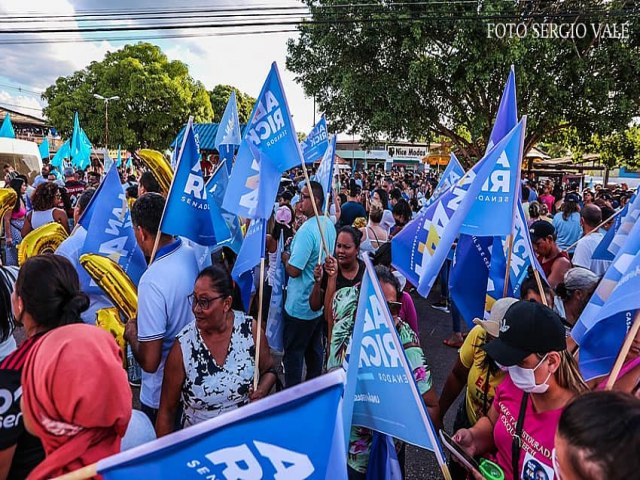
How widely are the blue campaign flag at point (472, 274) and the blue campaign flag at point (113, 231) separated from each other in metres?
2.49

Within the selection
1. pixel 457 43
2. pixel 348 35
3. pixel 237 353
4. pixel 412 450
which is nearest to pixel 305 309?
pixel 412 450

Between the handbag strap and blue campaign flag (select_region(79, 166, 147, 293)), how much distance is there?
2.91 metres

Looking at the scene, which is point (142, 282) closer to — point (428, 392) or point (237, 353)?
point (237, 353)

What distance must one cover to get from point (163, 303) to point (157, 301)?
0.04 meters

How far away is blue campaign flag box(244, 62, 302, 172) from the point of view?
3.76 m

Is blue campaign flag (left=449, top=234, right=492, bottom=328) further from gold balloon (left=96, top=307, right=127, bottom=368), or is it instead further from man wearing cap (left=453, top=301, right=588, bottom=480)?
gold balloon (left=96, top=307, right=127, bottom=368)

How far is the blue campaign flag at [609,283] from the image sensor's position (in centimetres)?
236

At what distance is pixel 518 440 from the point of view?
191cm

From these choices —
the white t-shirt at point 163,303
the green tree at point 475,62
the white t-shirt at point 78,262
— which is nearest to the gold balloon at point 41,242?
the white t-shirt at point 78,262

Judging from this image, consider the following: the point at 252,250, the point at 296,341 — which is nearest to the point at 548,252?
the point at 296,341

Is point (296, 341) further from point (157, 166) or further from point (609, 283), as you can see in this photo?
point (609, 283)

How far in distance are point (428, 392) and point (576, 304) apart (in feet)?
5.24

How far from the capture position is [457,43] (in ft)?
45.1

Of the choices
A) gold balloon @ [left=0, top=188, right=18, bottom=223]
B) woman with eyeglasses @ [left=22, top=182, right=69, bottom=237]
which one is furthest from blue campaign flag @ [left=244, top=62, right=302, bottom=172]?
woman with eyeglasses @ [left=22, top=182, right=69, bottom=237]
